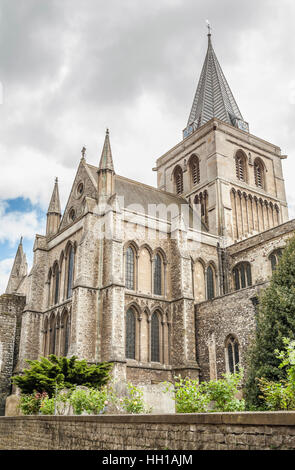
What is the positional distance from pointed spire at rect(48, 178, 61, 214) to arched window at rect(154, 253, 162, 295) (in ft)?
29.4

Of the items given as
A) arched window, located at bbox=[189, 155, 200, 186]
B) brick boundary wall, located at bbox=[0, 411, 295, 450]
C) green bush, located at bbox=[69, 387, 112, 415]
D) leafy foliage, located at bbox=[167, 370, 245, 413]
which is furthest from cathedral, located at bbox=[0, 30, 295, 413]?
brick boundary wall, located at bbox=[0, 411, 295, 450]

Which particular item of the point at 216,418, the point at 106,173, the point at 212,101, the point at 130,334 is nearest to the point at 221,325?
the point at 130,334

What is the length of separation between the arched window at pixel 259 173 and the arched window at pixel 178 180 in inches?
254

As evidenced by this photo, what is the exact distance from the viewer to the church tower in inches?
1361

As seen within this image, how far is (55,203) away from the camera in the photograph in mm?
32812

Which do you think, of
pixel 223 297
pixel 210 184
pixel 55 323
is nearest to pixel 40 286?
pixel 55 323

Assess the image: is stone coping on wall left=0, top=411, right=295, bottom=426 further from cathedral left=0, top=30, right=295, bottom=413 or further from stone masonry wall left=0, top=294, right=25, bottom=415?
stone masonry wall left=0, top=294, right=25, bottom=415

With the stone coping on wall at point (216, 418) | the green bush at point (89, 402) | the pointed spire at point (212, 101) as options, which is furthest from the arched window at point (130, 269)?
the pointed spire at point (212, 101)

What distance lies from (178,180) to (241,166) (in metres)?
5.81

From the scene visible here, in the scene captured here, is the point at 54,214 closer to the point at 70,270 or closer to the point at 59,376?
the point at 70,270

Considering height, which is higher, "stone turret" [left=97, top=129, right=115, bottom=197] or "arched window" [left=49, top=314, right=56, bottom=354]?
"stone turret" [left=97, top=129, right=115, bottom=197]

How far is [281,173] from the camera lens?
3962 centimetres
